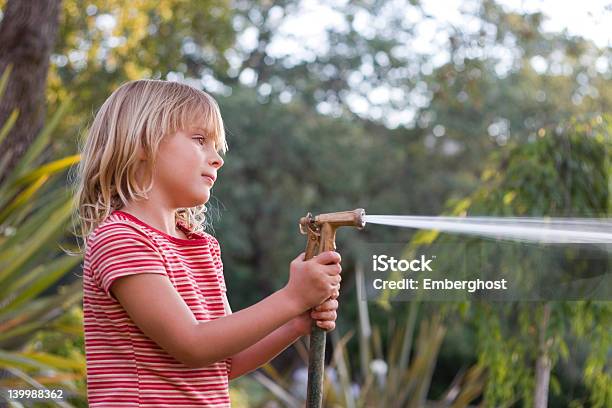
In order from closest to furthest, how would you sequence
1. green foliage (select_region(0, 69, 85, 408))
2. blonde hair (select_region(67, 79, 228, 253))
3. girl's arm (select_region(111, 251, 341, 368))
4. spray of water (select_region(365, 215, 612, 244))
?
1. girl's arm (select_region(111, 251, 341, 368))
2. blonde hair (select_region(67, 79, 228, 253))
3. green foliage (select_region(0, 69, 85, 408))
4. spray of water (select_region(365, 215, 612, 244))

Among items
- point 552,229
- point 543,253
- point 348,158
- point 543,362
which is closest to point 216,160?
point 552,229

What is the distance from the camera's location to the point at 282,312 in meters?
1.30

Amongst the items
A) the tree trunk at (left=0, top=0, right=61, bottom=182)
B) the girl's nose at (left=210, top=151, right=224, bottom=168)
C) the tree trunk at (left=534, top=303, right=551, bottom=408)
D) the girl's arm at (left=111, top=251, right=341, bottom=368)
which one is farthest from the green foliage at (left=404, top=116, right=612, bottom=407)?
the girl's arm at (left=111, top=251, right=341, bottom=368)

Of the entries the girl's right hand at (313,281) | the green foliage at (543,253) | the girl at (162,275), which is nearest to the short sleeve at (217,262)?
the girl at (162,275)

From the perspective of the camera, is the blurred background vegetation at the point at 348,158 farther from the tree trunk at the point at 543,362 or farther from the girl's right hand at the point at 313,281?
the girl's right hand at the point at 313,281

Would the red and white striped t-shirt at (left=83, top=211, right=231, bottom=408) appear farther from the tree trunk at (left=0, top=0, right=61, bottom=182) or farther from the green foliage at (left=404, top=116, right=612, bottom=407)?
the green foliage at (left=404, top=116, right=612, bottom=407)

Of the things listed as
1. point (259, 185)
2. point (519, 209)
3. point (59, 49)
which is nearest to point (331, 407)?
point (519, 209)

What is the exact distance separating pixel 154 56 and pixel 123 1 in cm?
72

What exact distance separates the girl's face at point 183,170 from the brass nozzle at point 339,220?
19 cm

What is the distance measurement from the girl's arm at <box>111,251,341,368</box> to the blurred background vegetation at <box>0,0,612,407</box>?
81 centimetres

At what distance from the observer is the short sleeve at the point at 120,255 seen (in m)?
1.33

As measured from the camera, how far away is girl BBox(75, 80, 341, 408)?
1310 mm

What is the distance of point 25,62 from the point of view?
416 cm

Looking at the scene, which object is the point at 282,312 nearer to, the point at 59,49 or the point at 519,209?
the point at 519,209
